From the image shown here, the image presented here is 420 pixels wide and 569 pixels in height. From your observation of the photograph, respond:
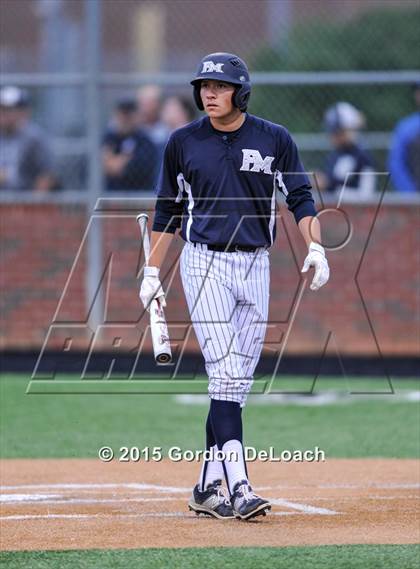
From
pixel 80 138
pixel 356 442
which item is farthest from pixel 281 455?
pixel 80 138

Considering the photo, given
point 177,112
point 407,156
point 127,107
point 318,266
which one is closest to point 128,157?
point 127,107

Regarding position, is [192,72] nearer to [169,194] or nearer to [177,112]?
[177,112]

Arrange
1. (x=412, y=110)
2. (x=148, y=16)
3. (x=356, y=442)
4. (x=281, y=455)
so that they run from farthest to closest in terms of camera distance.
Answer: (x=148, y=16), (x=412, y=110), (x=356, y=442), (x=281, y=455)

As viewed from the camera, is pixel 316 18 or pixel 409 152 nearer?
pixel 409 152

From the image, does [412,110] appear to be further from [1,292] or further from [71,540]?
Result: [71,540]

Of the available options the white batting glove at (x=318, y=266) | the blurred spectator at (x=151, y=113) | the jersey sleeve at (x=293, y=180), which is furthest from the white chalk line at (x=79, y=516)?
the blurred spectator at (x=151, y=113)

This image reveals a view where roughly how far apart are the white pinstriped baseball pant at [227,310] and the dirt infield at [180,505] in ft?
2.26

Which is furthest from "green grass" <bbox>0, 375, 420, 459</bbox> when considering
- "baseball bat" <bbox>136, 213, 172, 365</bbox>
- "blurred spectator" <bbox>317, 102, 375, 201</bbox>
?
"baseball bat" <bbox>136, 213, 172, 365</bbox>

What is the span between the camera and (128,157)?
45.9ft

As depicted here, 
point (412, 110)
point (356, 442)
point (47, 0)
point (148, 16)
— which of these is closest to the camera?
point (356, 442)

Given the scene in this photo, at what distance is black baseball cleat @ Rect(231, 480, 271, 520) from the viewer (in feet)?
20.1

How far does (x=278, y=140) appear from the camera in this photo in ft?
21.6

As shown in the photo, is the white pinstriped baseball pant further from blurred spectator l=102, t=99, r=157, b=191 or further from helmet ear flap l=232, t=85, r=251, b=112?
blurred spectator l=102, t=99, r=157, b=191

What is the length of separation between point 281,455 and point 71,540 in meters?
3.13
